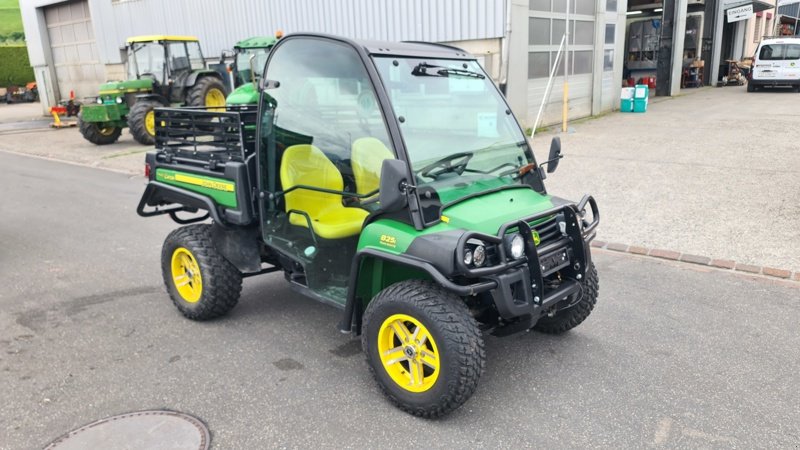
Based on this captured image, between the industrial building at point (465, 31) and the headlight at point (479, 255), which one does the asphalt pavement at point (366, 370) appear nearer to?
the headlight at point (479, 255)

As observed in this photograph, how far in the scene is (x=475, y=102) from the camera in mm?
3639

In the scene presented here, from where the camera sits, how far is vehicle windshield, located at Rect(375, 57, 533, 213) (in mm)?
3223

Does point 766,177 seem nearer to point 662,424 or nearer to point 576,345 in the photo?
point 576,345

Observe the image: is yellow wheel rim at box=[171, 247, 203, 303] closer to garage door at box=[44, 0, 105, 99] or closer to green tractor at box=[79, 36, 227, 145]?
green tractor at box=[79, 36, 227, 145]

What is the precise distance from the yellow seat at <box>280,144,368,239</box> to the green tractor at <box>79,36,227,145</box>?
38.5 ft

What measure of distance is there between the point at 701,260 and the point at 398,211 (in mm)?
3715

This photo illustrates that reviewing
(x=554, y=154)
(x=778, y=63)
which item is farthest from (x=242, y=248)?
(x=778, y=63)

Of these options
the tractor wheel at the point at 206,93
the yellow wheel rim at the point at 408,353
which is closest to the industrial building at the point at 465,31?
the tractor wheel at the point at 206,93

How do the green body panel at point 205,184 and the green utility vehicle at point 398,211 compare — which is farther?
the green body panel at point 205,184

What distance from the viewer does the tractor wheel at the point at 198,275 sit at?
4234 millimetres

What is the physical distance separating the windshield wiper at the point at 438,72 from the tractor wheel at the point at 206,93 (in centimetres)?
1190

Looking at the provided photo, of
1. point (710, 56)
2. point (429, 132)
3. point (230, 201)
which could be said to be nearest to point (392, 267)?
point (429, 132)

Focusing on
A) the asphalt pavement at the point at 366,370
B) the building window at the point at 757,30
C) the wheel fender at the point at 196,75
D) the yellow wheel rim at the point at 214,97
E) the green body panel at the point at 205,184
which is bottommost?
the asphalt pavement at the point at 366,370

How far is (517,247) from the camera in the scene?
299cm
